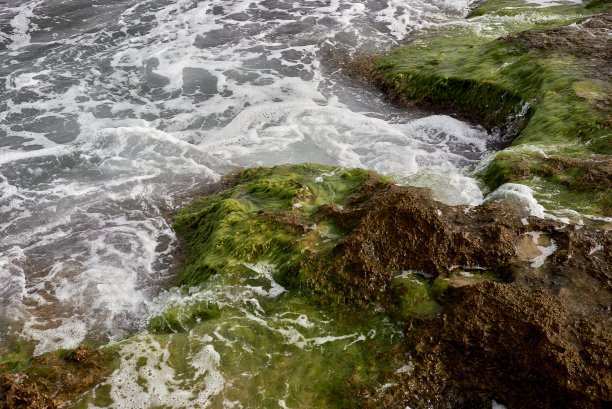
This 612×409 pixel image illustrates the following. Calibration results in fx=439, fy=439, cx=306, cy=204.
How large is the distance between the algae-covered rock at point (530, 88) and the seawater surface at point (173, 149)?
66 centimetres

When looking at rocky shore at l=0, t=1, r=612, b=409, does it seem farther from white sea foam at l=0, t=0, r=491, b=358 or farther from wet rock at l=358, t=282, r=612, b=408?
white sea foam at l=0, t=0, r=491, b=358

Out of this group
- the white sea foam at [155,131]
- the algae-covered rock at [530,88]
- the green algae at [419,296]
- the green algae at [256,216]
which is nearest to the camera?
the green algae at [419,296]

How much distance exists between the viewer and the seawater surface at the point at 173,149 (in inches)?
171

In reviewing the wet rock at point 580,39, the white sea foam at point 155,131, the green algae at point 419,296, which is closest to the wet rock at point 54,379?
the white sea foam at point 155,131

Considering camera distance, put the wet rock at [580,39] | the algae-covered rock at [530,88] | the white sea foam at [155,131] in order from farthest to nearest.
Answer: the wet rock at [580,39] → the algae-covered rock at [530,88] → the white sea foam at [155,131]

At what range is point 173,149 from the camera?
9.82m

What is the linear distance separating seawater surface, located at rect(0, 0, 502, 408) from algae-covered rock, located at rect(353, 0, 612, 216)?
2.16 feet

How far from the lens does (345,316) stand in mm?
4586

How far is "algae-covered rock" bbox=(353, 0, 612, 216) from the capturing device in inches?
260

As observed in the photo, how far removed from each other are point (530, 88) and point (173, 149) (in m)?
7.99

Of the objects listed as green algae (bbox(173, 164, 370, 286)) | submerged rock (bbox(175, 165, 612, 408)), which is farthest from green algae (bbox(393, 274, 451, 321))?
green algae (bbox(173, 164, 370, 286))

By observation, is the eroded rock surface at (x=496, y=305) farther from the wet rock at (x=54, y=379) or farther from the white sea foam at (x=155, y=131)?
the wet rock at (x=54, y=379)

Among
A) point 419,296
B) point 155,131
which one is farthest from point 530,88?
point 155,131

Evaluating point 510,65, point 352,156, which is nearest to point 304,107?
point 352,156
